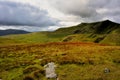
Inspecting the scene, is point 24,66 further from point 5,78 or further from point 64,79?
point 64,79

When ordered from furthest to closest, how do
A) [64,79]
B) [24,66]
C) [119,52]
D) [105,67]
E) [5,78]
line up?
[119,52]
[24,66]
[105,67]
[5,78]
[64,79]

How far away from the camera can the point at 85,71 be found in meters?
35.8

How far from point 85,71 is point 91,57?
26.5ft

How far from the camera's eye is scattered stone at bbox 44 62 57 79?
112ft

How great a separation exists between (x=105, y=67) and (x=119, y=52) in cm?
1155

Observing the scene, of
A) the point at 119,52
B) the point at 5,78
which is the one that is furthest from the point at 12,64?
the point at 119,52

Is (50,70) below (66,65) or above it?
below

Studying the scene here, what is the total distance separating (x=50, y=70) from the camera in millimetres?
35812

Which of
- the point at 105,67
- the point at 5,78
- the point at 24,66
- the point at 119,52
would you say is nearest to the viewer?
the point at 5,78

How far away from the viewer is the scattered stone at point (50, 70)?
34.1 metres

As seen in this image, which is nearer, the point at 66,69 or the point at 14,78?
the point at 14,78

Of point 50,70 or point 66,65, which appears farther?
point 66,65

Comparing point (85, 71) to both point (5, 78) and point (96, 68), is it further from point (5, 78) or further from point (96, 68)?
point (5, 78)

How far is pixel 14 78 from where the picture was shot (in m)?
34.5
